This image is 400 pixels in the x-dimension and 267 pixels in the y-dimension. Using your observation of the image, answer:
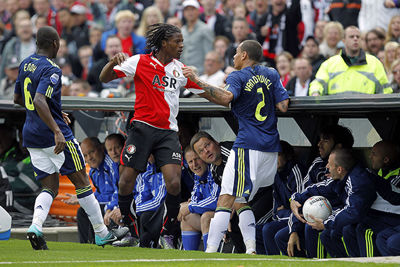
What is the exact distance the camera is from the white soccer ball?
330 inches

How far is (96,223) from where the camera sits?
8805mm

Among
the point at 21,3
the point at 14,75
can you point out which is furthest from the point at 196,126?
the point at 21,3

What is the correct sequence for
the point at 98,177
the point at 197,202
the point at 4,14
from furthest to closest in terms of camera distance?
the point at 4,14, the point at 98,177, the point at 197,202

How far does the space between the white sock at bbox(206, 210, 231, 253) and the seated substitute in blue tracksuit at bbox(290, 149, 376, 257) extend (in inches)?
29.4

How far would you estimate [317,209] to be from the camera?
27.5 ft

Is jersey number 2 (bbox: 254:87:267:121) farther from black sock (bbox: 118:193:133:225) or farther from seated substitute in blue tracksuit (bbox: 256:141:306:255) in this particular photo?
black sock (bbox: 118:193:133:225)

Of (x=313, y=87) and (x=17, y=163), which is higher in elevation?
(x=313, y=87)

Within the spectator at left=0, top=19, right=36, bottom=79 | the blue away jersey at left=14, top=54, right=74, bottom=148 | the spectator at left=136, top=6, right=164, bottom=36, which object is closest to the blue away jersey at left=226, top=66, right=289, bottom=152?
the blue away jersey at left=14, top=54, right=74, bottom=148

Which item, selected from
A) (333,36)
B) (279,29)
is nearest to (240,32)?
(279,29)

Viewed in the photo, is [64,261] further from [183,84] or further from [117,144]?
[117,144]

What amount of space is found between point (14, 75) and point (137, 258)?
903 centimetres

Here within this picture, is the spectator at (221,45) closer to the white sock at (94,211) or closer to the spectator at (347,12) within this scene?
the spectator at (347,12)

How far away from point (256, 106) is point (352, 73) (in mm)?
2275

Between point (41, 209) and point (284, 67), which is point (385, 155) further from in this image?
point (284, 67)
